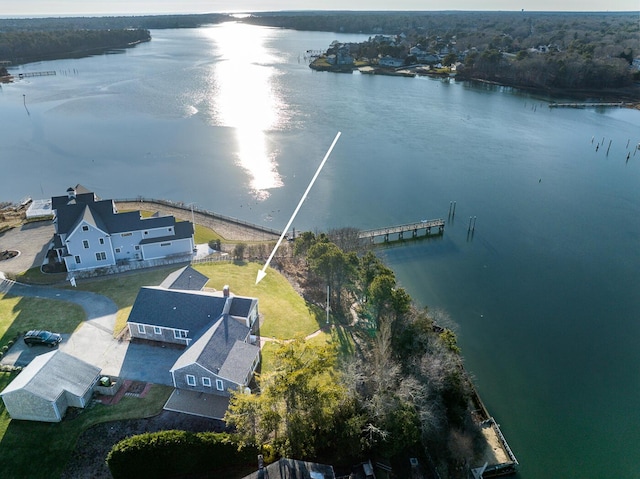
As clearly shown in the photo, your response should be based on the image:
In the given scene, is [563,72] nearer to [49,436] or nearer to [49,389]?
[49,389]

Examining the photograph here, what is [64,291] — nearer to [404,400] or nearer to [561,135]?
[404,400]

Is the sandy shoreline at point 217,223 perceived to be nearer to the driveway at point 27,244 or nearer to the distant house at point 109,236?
the distant house at point 109,236

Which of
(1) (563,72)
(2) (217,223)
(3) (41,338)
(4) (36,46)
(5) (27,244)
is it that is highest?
(1) (563,72)

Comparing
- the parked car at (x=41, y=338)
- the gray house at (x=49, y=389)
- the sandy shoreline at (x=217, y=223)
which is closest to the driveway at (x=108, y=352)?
the parked car at (x=41, y=338)

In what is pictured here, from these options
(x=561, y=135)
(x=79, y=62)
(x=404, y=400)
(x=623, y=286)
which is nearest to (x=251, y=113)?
(x=561, y=135)

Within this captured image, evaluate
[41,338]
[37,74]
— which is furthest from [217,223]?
[37,74]
